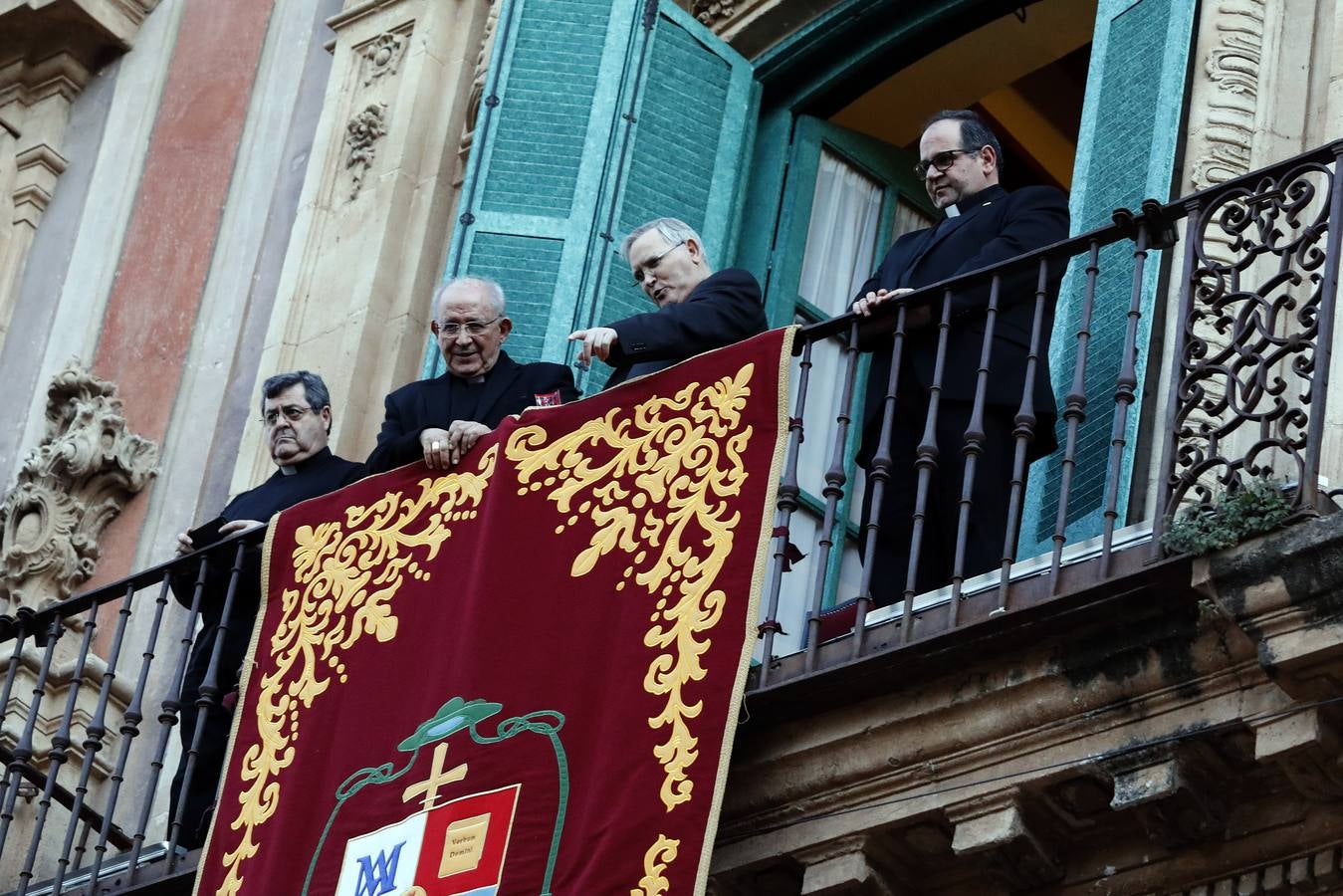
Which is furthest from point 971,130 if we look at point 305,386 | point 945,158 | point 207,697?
point 207,697

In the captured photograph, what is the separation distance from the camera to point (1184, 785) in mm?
7141

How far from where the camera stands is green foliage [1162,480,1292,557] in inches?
280

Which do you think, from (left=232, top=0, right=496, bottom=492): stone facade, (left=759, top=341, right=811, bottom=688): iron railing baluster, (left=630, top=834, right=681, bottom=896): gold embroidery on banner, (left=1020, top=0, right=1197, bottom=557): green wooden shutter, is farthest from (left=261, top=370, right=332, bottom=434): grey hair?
(left=630, top=834, right=681, bottom=896): gold embroidery on banner

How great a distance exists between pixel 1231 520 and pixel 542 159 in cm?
414

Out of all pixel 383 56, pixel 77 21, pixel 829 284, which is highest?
pixel 77 21

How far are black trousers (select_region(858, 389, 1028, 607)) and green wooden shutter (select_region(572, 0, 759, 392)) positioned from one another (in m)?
2.25

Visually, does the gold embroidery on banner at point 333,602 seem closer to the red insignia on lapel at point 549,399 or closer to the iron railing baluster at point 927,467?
the red insignia on lapel at point 549,399

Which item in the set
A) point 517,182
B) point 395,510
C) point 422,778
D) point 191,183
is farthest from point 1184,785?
point 191,183

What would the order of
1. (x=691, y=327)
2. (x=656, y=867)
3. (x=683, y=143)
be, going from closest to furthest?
(x=656, y=867) < (x=691, y=327) < (x=683, y=143)

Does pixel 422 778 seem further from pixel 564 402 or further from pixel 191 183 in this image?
pixel 191 183

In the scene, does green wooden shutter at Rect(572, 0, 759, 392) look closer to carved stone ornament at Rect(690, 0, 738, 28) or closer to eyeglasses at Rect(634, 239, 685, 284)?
carved stone ornament at Rect(690, 0, 738, 28)

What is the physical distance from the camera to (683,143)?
35.5 feet

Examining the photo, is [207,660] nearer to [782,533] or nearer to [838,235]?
[782,533]

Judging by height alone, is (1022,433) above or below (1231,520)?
above
